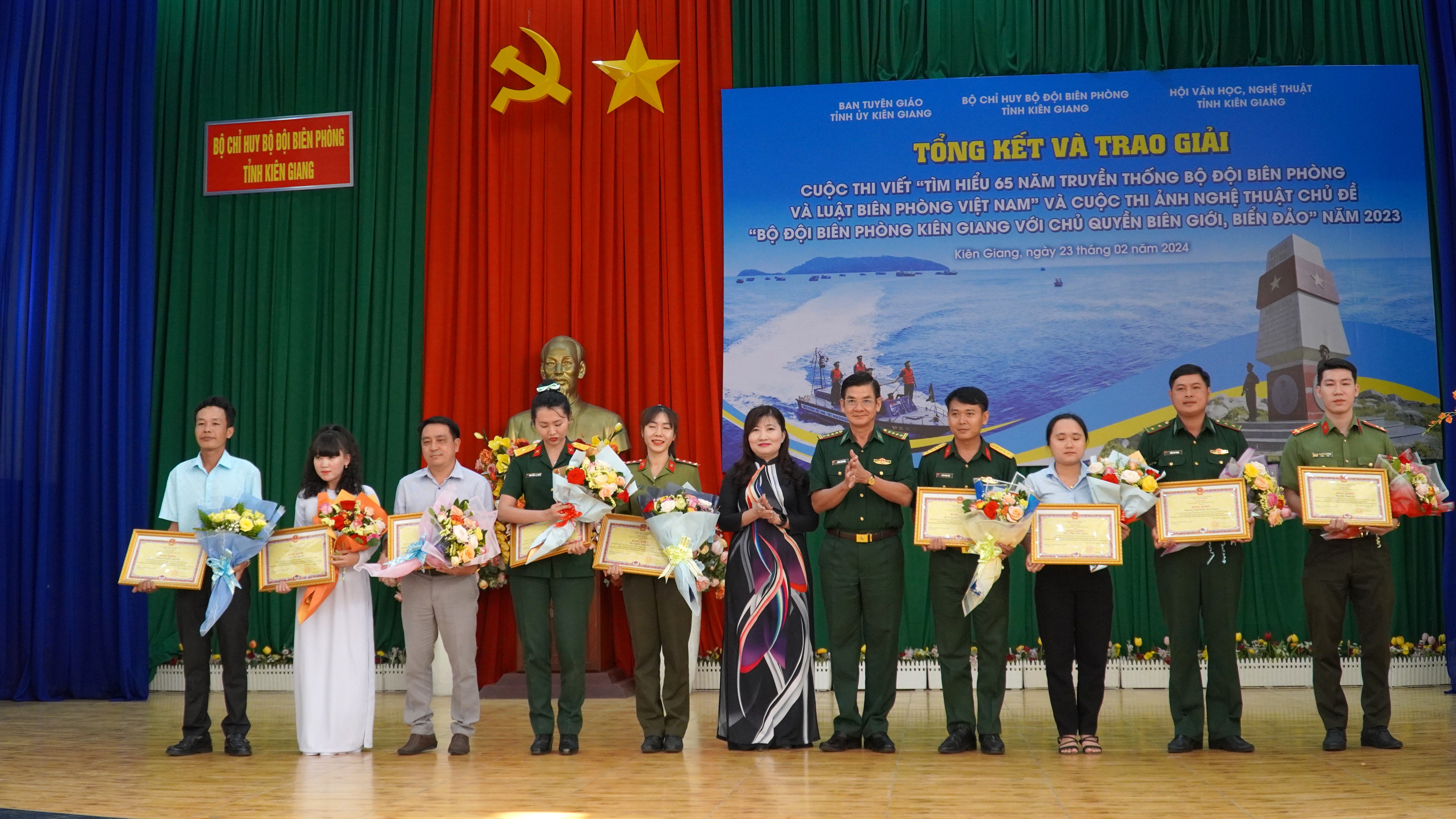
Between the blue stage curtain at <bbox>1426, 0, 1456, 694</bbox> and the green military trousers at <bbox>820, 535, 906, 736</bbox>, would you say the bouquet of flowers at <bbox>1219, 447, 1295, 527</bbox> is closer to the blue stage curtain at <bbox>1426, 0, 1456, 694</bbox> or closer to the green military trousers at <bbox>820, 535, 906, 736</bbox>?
the green military trousers at <bbox>820, 535, 906, 736</bbox>

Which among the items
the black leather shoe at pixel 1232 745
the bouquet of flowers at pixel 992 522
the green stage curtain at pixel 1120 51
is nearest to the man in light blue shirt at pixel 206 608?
the bouquet of flowers at pixel 992 522

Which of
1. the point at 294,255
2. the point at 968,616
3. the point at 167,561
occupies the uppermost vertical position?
the point at 294,255

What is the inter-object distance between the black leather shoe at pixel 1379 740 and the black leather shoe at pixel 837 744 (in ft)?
6.65

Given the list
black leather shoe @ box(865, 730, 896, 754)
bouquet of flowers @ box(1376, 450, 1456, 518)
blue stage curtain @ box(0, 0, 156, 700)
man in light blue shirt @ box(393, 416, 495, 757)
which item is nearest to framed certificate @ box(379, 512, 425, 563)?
man in light blue shirt @ box(393, 416, 495, 757)

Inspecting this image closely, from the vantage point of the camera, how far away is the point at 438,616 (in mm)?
4879

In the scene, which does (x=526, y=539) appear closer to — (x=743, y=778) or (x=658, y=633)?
(x=658, y=633)

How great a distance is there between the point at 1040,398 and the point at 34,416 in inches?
252

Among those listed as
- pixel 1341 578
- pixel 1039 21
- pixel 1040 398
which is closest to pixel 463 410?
pixel 1040 398

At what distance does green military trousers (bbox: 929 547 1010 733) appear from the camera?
4648 millimetres

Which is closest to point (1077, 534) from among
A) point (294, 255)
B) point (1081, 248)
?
point (1081, 248)

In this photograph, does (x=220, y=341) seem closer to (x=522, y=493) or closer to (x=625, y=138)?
(x=625, y=138)

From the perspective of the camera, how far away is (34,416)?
7441mm

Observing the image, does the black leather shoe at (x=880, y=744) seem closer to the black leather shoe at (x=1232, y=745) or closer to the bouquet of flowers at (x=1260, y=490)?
the black leather shoe at (x=1232, y=745)

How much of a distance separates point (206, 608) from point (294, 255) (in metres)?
3.81
